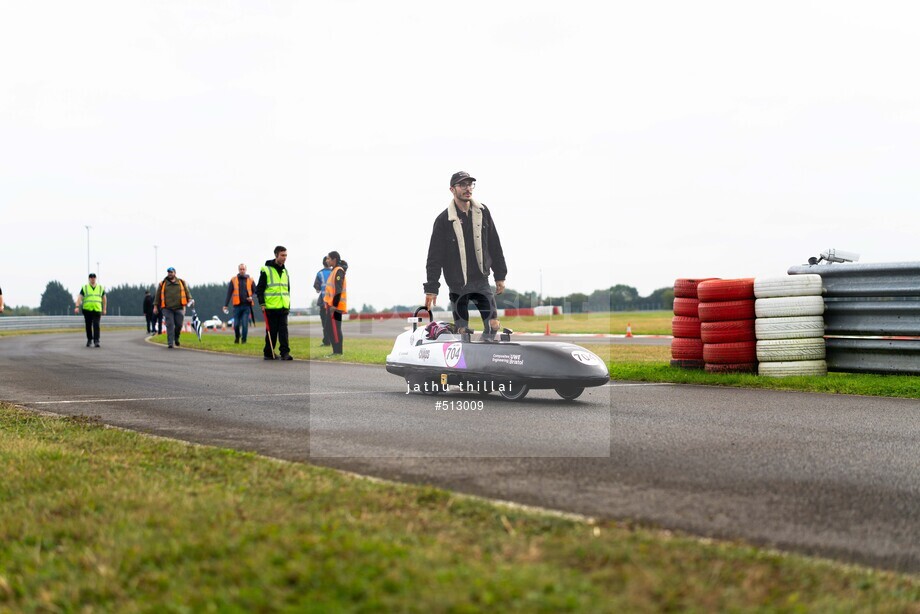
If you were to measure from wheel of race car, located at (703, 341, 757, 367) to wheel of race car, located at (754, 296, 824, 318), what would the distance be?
561mm

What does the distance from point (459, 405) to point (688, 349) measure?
476 cm

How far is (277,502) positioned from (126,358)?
48.7ft

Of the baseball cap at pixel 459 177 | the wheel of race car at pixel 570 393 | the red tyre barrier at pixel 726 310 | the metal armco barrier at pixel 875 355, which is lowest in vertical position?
the wheel of race car at pixel 570 393

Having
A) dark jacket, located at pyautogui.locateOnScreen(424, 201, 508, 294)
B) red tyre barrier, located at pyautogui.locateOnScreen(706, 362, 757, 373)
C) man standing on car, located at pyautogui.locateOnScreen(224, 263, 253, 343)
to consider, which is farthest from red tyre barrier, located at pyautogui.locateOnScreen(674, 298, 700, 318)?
man standing on car, located at pyautogui.locateOnScreen(224, 263, 253, 343)

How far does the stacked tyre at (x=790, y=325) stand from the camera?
10.8 meters

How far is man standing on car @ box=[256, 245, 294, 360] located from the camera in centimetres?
1752

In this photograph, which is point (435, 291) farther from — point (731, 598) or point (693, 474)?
point (731, 598)

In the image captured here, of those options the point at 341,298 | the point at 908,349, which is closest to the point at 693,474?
the point at 908,349

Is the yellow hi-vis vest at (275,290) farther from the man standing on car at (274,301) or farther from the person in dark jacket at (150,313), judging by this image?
the person in dark jacket at (150,313)

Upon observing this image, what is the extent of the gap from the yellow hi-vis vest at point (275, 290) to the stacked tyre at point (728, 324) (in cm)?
886

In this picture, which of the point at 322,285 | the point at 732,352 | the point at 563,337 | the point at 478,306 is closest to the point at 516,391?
the point at 478,306

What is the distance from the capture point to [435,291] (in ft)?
29.0

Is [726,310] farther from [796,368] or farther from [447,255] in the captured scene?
[447,255]

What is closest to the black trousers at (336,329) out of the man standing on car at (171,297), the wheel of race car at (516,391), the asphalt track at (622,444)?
the asphalt track at (622,444)
